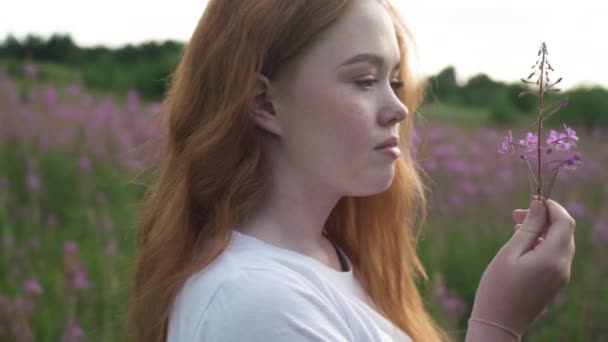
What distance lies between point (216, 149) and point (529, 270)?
2.01 ft

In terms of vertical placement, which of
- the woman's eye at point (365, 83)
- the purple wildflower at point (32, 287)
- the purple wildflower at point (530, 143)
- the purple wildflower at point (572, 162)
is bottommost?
the purple wildflower at point (32, 287)

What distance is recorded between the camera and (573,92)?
711 centimetres

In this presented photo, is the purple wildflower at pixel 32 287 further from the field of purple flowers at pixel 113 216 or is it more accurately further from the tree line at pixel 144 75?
the tree line at pixel 144 75

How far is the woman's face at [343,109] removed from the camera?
152 centimetres

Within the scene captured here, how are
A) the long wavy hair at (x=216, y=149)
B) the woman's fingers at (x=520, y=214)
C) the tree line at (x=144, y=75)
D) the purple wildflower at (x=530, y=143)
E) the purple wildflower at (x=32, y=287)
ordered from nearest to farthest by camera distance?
1. the purple wildflower at (x=530, y=143)
2. the woman's fingers at (x=520, y=214)
3. the long wavy hair at (x=216, y=149)
4. the purple wildflower at (x=32, y=287)
5. the tree line at (x=144, y=75)

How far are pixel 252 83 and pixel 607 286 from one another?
2.67 meters

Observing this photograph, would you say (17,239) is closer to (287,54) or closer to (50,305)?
(50,305)

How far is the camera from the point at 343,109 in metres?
1.51

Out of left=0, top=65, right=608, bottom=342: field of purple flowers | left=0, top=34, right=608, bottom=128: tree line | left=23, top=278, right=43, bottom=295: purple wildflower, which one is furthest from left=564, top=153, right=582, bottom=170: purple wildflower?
left=0, top=34, right=608, bottom=128: tree line

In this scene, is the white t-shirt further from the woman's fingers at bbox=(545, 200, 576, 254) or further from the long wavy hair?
the woman's fingers at bbox=(545, 200, 576, 254)

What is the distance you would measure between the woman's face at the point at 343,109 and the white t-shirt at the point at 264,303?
0.17m

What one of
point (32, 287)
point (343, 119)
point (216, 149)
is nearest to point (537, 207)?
point (343, 119)

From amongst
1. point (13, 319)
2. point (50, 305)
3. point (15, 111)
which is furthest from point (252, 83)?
point (15, 111)

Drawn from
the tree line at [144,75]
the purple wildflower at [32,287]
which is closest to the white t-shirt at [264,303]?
the purple wildflower at [32,287]
